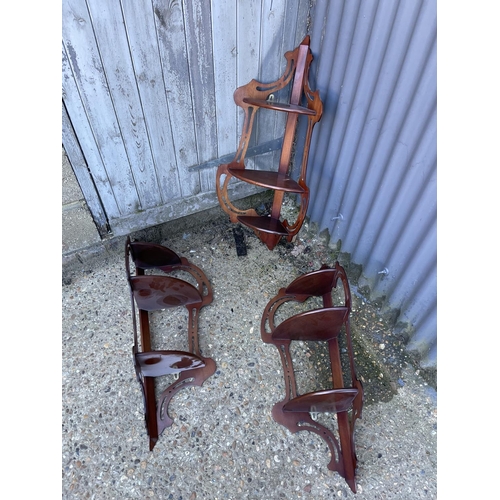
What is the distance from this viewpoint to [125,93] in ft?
6.14

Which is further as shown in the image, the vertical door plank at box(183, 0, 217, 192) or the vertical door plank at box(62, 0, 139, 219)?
the vertical door plank at box(183, 0, 217, 192)

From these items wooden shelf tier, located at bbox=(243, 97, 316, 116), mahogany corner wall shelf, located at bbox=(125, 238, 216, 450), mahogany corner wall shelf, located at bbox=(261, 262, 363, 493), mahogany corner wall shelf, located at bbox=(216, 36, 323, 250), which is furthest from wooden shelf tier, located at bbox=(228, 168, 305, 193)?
mahogany corner wall shelf, located at bbox=(125, 238, 216, 450)

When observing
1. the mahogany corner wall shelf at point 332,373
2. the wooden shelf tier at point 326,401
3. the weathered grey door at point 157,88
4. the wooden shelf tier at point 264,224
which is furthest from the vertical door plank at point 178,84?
the wooden shelf tier at point 326,401

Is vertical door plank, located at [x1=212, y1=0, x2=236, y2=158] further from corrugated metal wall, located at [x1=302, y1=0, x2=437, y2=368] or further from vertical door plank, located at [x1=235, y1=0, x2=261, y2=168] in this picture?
corrugated metal wall, located at [x1=302, y1=0, x2=437, y2=368]

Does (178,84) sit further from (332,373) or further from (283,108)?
(332,373)

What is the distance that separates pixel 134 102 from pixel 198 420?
172cm

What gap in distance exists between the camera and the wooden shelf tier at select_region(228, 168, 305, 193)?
200 centimetres

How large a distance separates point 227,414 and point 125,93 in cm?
177

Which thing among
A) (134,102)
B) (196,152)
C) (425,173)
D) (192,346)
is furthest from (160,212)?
(425,173)

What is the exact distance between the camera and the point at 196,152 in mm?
2312

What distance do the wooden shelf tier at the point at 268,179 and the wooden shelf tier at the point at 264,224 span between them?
0.91 ft

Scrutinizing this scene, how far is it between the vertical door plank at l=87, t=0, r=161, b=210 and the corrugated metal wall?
1.04 metres

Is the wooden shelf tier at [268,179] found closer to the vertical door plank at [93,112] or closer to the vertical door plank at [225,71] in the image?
the vertical door plank at [225,71]

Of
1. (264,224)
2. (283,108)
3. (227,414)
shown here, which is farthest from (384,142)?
(227,414)
